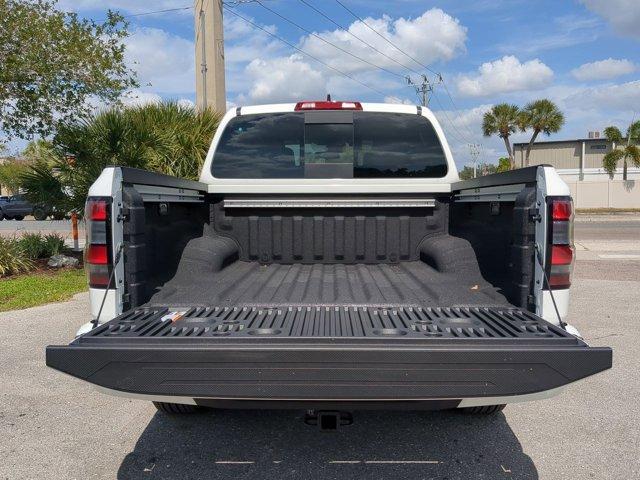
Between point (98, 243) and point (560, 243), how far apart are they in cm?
225

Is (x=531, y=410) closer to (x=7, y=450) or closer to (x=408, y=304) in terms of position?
(x=408, y=304)

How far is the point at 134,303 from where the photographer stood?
278cm

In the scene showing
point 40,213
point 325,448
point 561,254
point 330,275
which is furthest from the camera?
point 40,213

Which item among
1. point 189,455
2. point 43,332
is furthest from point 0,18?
point 189,455

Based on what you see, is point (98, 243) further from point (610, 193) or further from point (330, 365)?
point (610, 193)

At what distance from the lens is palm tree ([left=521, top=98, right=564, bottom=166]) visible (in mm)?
40312

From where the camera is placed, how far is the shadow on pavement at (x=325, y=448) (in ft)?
10.0

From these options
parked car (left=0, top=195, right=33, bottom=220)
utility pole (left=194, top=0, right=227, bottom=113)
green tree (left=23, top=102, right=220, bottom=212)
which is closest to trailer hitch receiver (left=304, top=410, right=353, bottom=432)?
green tree (left=23, top=102, right=220, bottom=212)

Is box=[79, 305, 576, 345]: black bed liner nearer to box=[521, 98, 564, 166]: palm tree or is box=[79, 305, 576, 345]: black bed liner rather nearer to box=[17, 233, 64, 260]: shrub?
box=[17, 233, 64, 260]: shrub

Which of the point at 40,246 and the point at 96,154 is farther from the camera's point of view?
the point at 40,246

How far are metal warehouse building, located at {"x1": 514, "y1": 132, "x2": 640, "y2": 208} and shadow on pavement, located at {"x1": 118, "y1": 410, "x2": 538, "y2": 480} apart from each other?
39.4 meters

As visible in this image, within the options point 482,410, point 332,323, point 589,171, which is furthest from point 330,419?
point 589,171

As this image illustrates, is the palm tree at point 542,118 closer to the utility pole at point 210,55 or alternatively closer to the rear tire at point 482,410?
the utility pole at point 210,55

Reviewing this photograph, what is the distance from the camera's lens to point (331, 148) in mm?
4316
